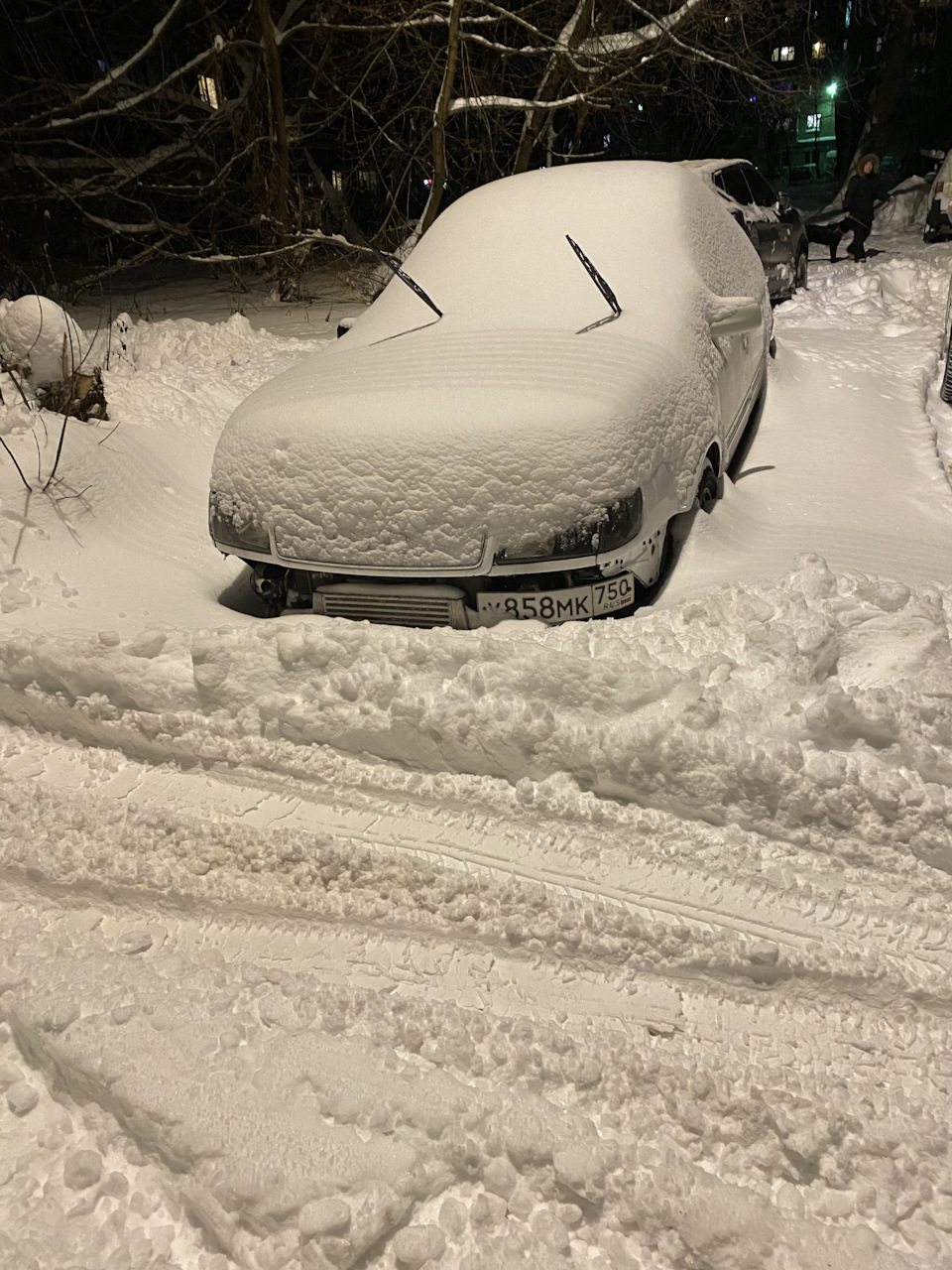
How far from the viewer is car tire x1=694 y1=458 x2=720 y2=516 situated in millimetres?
3791

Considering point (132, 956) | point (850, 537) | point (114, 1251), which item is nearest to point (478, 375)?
point (850, 537)

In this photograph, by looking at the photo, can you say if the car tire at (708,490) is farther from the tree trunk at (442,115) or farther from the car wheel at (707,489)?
the tree trunk at (442,115)

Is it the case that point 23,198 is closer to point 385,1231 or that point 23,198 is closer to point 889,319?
point 889,319

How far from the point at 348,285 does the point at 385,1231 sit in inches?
437

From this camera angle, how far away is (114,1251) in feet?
5.44

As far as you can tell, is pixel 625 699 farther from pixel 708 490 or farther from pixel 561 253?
pixel 561 253

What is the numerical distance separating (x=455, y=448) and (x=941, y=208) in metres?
13.7

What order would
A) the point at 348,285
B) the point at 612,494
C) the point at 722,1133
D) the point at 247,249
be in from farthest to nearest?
the point at 247,249
the point at 348,285
the point at 612,494
the point at 722,1133

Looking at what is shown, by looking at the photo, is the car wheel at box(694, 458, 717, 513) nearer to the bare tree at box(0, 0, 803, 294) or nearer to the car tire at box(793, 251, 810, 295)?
the car tire at box(793, 251, 810, 295)

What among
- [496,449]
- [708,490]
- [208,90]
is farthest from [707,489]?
[208,90]

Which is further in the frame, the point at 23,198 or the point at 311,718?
the point at 23,198

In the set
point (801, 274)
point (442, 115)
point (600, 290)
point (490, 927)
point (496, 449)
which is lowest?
point (801, 274)

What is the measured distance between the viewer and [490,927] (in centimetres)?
234

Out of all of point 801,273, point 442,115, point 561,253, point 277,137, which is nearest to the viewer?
point 561,253
